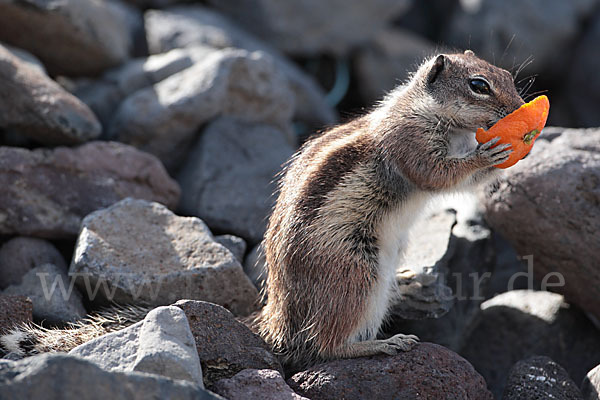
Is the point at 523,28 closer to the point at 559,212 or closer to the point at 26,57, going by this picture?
the point at 559,212

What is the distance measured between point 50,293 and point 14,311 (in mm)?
535

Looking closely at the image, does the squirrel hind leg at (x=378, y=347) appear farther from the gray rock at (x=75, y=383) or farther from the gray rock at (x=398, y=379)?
the gray rock at (x=75, y=383)

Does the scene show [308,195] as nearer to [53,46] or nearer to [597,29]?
[53,46]

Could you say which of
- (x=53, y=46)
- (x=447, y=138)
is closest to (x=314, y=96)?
(x=53, y=46)

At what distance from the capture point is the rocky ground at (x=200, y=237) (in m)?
4.29

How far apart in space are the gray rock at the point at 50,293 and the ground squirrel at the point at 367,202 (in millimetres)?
1383

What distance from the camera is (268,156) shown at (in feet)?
23.1

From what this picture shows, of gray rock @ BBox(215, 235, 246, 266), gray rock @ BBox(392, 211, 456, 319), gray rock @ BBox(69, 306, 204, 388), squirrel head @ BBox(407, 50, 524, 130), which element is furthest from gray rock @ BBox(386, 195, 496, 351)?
gray rock @ BBox(69, 306, 204, 388)

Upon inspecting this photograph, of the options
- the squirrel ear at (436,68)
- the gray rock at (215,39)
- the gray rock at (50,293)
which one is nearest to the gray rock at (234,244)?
the gray rock at (50,293)

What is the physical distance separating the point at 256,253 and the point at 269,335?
47.1 inches

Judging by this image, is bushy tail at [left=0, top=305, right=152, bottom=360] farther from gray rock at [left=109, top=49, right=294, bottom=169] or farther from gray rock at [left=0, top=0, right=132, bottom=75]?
gray rock at [left=0, top=0, right=132, bottom=75]

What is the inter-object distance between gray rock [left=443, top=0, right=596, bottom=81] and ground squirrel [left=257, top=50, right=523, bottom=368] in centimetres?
604

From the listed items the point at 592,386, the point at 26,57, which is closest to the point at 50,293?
the point at 26,57

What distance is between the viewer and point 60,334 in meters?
4.48
